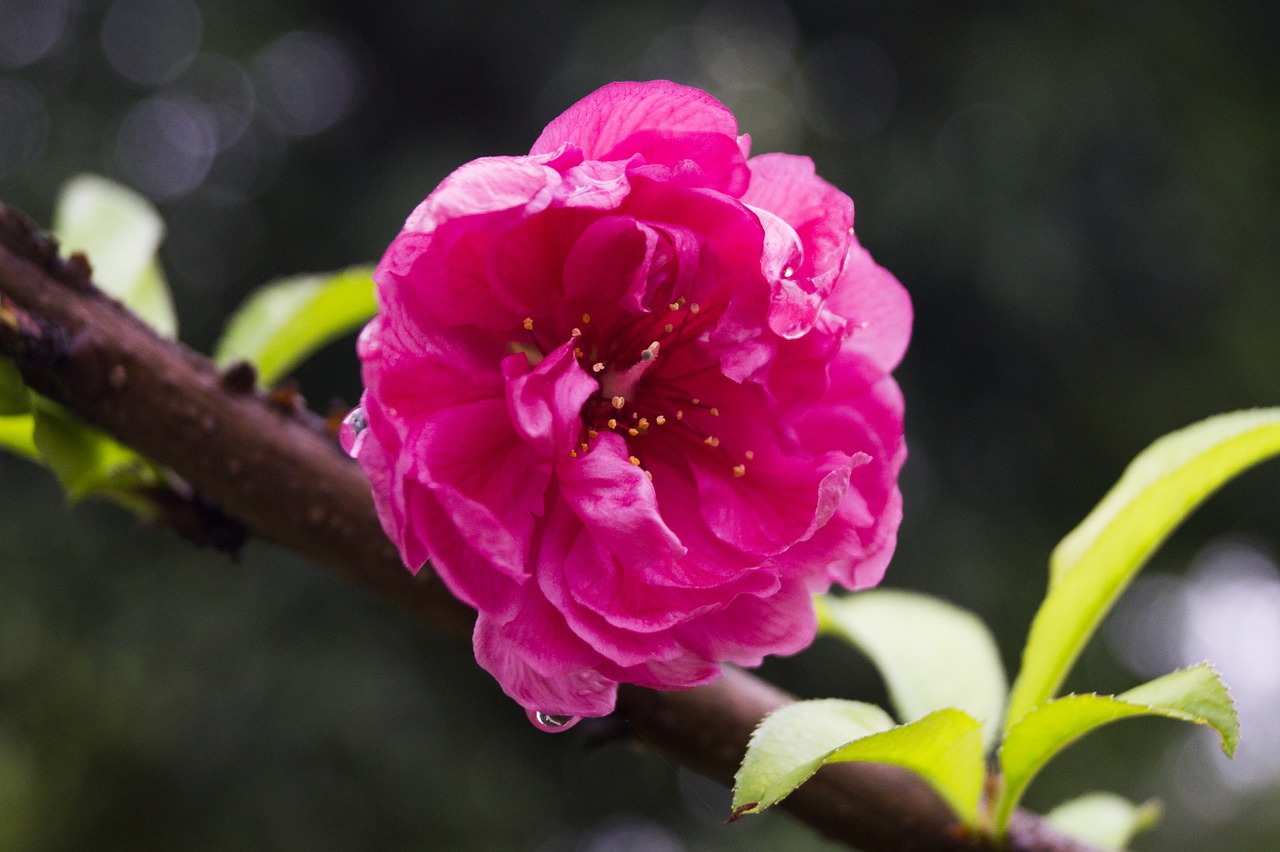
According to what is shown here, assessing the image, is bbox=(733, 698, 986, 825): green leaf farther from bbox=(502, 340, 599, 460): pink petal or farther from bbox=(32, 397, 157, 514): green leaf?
bbox=(32, 397, 157, 514): green leaf

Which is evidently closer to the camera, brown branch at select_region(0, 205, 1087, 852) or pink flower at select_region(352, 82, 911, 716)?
Result: pink flower at select_region(352, 82, 911, 716)

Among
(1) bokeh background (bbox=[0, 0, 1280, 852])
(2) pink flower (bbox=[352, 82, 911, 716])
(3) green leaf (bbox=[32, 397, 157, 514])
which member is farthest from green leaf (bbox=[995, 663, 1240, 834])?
(1) bokeh background (bbox=[0, 0, 1280, 852])

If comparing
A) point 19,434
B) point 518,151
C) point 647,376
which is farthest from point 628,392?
point 518,151

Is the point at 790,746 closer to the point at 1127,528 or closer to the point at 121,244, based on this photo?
the point at 1127,528

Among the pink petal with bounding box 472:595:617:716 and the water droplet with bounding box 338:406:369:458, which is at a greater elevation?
the water droplet with bounding box 338:406:369:458

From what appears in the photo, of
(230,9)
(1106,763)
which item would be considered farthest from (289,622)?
(1106,763)

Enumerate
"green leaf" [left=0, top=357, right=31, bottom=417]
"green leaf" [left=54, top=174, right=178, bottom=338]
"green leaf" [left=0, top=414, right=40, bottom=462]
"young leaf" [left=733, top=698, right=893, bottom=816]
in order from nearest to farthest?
"young leaf" [left=733, top=698, right=893, bottom=816], "green leaf" [left=0, top=357, right=31, bottom=417], "green leaf" [left=0, top=414, right=40, bottom=462], "green leaf" [left=54, top=174, right=178, bottom=338]

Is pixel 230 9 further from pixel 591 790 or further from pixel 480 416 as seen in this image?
pixel 480 416

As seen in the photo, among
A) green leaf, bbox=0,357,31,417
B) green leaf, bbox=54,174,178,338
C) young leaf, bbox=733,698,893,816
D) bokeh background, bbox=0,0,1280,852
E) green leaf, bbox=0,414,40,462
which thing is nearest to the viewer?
young leaf, bbox=733,698,893,816
